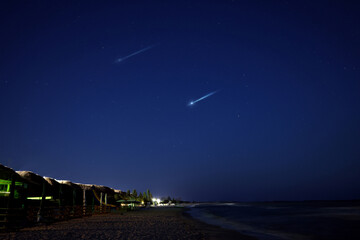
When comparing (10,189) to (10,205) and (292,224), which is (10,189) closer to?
(10,205)

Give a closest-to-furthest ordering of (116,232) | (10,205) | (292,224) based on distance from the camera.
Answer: (116,232) < (10,205) < (292,224)

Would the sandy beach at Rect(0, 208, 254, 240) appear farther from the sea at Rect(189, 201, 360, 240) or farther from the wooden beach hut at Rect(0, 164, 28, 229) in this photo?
the sea at Rect(189, 201, 360, 240)

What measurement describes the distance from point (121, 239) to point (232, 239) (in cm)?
550

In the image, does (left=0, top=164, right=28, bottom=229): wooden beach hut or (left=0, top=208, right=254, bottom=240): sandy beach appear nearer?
(left=0, top=208, right=254, bottom=240): sandy beach

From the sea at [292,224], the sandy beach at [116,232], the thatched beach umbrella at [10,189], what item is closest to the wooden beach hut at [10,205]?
the thatched beach umbrella at [10,189]

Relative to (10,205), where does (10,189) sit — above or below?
above

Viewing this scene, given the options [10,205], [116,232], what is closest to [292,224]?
[116,232]

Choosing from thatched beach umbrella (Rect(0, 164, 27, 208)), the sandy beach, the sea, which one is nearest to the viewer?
the sandy beach

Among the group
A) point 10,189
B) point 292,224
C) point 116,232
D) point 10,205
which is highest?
point 10,189

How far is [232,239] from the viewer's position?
12438 mm

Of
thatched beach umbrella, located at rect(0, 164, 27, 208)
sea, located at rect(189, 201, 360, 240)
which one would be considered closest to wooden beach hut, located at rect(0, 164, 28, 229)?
thatched beach umbrella, located at rect(0, 164, 27, 208)

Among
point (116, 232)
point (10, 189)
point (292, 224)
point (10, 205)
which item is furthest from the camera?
point (292, 224)

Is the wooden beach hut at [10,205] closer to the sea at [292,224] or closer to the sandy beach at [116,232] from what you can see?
the sandy beach at [116,232]

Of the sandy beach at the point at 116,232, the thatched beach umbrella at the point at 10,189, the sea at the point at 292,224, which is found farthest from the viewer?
the sea at the point at 292,224
